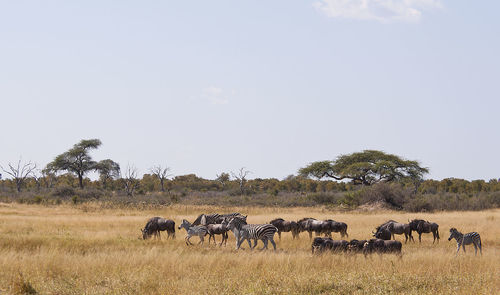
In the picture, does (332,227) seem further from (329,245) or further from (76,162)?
(76,162)

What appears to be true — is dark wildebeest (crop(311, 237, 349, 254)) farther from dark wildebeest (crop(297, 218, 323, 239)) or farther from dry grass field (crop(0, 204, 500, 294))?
dark wildebeest (crop(297, 218, 323, 239))

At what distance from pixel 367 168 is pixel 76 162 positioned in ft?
161

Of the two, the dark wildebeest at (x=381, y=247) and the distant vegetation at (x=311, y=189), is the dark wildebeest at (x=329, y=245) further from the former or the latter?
the distant vegetation at (x=311, y=189)

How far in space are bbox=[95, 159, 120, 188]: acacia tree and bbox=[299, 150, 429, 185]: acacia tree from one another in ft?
123

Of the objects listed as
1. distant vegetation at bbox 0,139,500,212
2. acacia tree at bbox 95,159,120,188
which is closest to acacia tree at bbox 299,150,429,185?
distant vegetation at bbox 0,139,500,212

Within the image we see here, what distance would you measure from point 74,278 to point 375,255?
8.42m

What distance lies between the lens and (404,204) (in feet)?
150

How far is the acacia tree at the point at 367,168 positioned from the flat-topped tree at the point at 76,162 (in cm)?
3850

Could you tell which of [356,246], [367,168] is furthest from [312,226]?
[367,168]

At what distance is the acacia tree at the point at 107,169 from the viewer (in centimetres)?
8781

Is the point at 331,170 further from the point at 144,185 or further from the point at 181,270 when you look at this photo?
the point at 181,270

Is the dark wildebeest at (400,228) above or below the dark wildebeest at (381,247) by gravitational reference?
above

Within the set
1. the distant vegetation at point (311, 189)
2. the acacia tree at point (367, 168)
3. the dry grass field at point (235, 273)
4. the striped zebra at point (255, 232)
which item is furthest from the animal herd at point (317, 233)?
the acacia tree at point (367, 168)

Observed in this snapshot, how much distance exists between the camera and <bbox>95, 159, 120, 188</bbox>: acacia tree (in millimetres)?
87812
